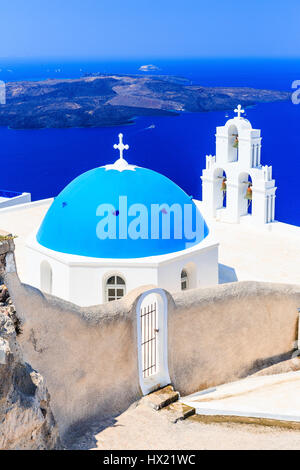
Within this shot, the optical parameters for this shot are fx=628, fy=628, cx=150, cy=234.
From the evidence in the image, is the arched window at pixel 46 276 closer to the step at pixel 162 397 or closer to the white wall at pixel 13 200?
the step at pixel 162 397

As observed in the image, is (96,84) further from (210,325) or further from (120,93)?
(210,325)

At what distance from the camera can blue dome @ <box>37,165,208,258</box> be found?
13.4 metres

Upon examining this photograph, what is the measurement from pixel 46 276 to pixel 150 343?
12.8 feet

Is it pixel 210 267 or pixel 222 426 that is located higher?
pixel 210 267

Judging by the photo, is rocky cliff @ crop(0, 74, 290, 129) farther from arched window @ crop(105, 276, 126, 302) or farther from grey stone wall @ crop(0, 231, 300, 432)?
grey stone wall @ crop(0, 231, 300, 432)

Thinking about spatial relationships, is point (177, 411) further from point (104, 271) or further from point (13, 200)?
point (13, 200)

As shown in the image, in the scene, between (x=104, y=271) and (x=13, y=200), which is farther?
(x=13, y=200)

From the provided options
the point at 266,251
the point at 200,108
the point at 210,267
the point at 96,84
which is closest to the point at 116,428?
the point at 210,267

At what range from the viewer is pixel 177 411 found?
34.9ft

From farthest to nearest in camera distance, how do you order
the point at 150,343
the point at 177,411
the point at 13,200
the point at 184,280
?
the point at 13,200 → the point at 184,280 → the point at 150,343 → the point at 177,411

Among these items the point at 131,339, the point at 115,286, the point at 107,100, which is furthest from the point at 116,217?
the point at 107,100

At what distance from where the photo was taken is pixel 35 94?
103m

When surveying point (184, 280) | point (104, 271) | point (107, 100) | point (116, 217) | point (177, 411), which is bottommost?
point (177, 411)
